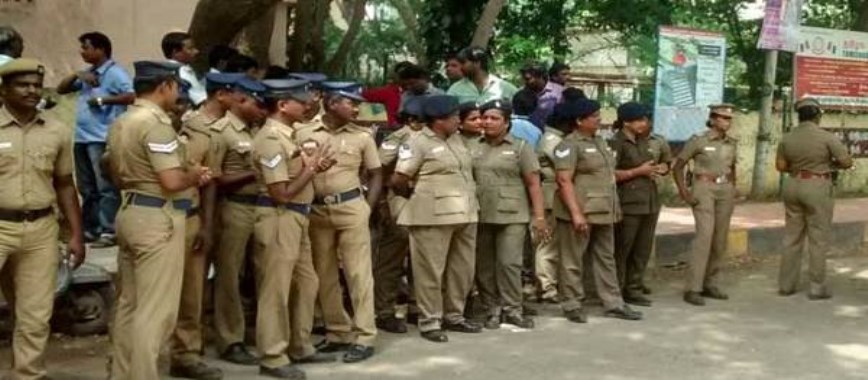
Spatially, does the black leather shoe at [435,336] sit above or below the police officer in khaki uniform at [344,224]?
below

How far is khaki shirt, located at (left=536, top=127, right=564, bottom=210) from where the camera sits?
7.96m

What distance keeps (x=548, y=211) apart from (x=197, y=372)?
10.5 feet

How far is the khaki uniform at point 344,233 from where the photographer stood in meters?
6.44

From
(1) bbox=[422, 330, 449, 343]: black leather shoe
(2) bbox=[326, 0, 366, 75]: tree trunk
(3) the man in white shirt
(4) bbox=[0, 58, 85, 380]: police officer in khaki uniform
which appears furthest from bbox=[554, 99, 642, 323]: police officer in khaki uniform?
(2) bbox=[326, 0, 366, 75]: tree trunk

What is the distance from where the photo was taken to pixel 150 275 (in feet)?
17.4

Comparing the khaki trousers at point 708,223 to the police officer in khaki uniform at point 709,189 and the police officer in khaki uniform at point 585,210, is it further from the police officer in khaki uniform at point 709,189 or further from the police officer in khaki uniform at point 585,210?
the police officer in khaki uniform at point 585,210

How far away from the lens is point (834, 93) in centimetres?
1444

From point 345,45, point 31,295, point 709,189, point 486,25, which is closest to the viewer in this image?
point 31,295

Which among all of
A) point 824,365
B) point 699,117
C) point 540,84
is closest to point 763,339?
point 824,365

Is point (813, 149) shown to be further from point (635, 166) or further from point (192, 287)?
point (192, 287)

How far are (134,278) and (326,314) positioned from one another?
1537 mm

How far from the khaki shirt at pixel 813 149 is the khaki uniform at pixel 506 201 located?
265cm

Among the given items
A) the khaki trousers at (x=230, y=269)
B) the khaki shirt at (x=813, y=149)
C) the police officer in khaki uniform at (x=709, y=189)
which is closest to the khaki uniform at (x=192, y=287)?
the khaki trousers at (x=230, y=269)

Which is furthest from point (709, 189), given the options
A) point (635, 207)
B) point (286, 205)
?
point (286, 205)
